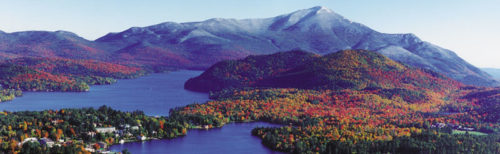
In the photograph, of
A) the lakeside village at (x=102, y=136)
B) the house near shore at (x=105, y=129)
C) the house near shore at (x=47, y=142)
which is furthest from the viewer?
the house near shore at (x=105, y=129)

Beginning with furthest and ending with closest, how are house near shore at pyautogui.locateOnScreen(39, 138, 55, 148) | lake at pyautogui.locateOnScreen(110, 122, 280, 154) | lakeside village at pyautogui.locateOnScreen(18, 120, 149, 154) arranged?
lake at pyautogui.locateOnScreen(110, 122, 280, 154) → lakeside village at pyautogui.locateOnScreen(18, 120, 149, 154) → house near shore at pyautogui.locateOnScreen(39, 138, 55, 148)

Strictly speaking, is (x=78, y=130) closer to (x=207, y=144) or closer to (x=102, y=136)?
(x=102, y=136)

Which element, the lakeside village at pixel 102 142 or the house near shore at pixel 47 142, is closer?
the house near shore at pixel 47 142

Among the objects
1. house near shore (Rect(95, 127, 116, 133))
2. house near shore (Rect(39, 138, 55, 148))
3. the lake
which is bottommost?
the lake

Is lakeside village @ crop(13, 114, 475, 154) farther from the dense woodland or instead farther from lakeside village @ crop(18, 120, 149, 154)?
the dense woodland

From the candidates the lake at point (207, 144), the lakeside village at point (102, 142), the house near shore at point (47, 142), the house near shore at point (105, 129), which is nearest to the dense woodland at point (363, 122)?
the lake at point (207, 144)

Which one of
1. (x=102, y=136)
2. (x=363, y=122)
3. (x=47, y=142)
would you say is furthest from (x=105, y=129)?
(x=363, y=122)

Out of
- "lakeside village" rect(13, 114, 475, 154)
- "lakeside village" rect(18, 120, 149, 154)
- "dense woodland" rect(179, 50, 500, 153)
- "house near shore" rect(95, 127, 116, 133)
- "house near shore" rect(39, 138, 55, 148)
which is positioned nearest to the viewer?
"house near shore" rect(39, 138, 55, 148)

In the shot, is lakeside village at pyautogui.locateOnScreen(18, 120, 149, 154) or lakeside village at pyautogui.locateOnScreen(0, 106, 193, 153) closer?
lakeside village at pyautogui.locateOnScreen(0, 106, 193, 153)

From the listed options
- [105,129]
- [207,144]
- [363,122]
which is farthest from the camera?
[363,122]

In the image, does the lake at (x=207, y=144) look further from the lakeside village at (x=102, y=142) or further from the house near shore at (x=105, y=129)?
the house near shore at (x=105, y=129)

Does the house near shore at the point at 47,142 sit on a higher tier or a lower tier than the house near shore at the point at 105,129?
lower

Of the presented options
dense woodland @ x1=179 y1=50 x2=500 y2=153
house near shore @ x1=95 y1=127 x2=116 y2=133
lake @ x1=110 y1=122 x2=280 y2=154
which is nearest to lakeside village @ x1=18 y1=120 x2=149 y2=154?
house near shore @ x1=95 y1=127 x2=116 y2=133
